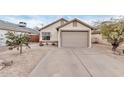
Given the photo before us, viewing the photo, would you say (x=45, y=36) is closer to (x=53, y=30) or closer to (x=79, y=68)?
(x=53, y=30)

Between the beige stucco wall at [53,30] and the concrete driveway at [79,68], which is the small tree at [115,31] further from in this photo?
the beige stucco wall at [53,30]

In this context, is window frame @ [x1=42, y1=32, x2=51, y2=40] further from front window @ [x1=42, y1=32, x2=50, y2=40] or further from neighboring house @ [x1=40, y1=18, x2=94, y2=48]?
neighboring house @ [x1=40, y1=18, x2=94, y2=48]

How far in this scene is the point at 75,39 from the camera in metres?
23.9

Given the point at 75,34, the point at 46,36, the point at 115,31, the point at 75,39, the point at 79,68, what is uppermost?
the point at 115,31

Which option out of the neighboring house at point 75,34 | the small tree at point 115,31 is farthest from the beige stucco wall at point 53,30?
the small tree at point 115,31

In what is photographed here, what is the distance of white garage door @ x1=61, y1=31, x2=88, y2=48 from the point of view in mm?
23859

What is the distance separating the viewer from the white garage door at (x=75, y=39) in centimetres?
2386

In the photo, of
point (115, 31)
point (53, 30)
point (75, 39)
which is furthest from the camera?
point (53, 30)

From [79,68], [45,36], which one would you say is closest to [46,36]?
Result: [45,36]
